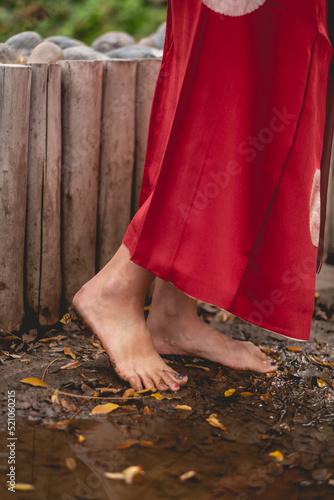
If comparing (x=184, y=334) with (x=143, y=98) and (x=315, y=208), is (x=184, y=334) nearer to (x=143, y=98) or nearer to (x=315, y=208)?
(x=315, y=208)

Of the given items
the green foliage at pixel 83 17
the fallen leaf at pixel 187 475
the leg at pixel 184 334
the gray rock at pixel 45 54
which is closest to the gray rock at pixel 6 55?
the gray rock at pixel 45 54

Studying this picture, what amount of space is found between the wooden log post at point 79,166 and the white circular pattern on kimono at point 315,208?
977 millimetres

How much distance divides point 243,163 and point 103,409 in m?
0.88

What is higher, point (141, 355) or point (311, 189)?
point (311, 189)

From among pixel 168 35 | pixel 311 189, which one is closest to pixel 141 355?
pixel 311 189

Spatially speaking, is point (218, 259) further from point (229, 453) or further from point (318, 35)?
point (318, 35)

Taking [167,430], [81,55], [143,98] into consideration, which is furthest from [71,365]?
[81,55]

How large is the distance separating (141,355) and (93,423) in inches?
12.9

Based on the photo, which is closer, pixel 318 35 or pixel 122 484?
pixel 122 484

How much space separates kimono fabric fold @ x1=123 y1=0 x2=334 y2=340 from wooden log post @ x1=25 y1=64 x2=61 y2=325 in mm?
538

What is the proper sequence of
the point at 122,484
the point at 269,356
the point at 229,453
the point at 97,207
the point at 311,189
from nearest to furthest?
1. the point at 122,484
2. the point at 229,453
3. the point at 311,189
4. the point at 269,356
5. the point at 97,207

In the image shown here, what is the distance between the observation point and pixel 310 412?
1.90 m

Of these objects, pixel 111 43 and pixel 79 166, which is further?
pixel 111 43

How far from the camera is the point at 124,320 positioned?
2023 millimetres
